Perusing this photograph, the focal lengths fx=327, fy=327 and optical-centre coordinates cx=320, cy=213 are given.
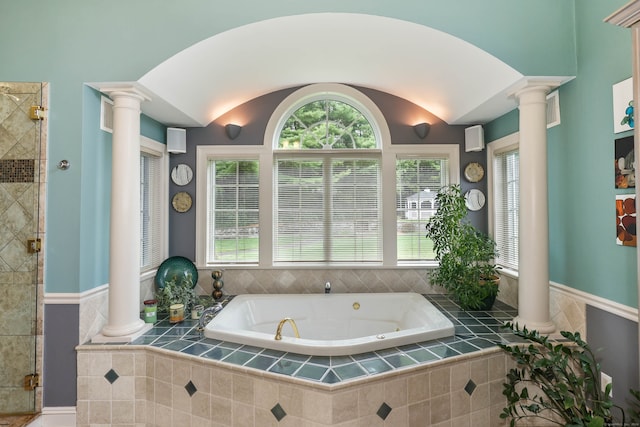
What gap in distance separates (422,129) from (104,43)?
2.68 metres

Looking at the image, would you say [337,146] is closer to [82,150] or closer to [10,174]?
[82,150]

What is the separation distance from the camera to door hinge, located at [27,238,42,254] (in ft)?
7.12

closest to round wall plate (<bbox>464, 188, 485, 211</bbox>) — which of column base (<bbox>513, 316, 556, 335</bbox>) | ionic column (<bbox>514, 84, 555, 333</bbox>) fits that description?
ionic column (<bbox>514, 84, 555, 333</bbox>)

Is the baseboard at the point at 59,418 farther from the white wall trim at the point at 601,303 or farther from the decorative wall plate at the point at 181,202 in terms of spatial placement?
the white wall trim at the point at 601,303

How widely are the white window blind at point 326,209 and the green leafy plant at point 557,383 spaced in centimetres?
160

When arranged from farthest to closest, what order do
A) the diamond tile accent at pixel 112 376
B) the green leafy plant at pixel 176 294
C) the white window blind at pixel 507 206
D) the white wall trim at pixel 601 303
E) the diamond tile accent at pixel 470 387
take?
the white window blind at pixel 507 206
the green leafy plant at pixel 176 294
the diamond tile accent at pixel 112 376
the diamond tile accent at pixel 470 387
the white wall trim at pixel 601 303

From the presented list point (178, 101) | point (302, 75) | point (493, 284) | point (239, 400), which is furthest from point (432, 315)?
point (178, 101)

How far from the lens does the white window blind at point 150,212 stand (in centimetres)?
304

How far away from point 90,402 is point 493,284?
3.08 metres

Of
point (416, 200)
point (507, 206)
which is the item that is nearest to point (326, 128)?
point (416, 200)

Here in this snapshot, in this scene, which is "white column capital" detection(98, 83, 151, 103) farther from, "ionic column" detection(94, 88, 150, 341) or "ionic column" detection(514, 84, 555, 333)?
"ionic column" detection(514, 84, 555, 333)

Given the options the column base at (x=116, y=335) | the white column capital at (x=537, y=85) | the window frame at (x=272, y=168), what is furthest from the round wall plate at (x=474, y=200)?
the column base at (x=116, y=335)

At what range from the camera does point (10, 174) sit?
85.7 inches

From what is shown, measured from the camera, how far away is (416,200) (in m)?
3.36
